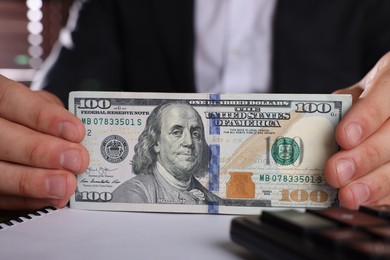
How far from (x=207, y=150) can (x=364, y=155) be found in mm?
178

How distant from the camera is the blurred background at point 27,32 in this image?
7.71 ft

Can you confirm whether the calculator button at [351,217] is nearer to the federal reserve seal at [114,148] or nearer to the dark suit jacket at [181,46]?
the federal reserve seal at [114,148]

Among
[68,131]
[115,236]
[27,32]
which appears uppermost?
[27,32]

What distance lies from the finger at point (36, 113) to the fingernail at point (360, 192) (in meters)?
0.31

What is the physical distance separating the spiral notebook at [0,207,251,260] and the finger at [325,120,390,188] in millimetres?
125

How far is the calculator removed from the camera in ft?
1.12

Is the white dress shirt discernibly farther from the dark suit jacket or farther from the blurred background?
the blurred background

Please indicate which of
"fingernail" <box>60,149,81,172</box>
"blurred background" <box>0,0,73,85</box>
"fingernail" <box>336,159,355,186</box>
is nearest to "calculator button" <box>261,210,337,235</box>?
"fingernail" <box>336,159,355,186</box>

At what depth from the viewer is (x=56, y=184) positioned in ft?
1.94

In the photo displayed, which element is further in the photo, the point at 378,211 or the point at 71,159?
the point at 71,159

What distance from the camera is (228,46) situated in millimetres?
1279

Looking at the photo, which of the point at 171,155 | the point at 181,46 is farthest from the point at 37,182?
the point at 181,46

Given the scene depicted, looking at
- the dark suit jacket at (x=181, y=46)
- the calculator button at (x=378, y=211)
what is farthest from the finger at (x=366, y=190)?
the dark suit jacket at (x=181, y=46)

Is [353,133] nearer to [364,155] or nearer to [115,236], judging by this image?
[364,155]
